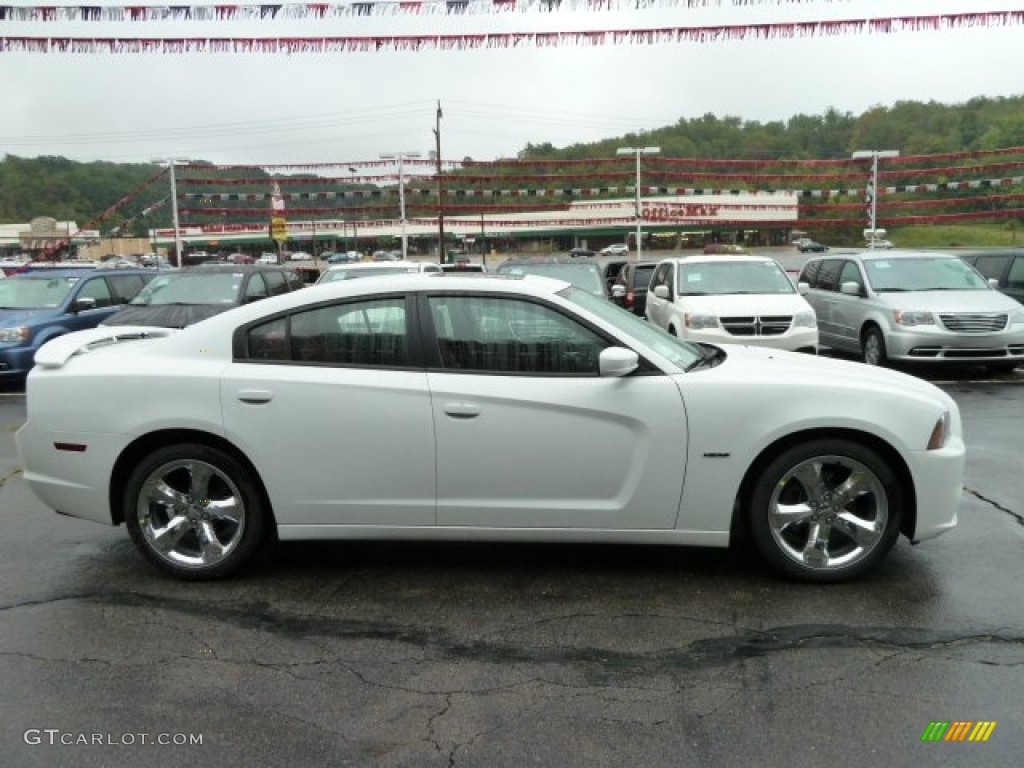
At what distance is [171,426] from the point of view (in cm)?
411

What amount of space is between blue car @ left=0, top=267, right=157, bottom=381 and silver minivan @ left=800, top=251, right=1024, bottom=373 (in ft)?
35.8

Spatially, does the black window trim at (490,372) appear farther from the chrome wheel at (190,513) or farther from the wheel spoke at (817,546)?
the chrome wheel at (190,513)

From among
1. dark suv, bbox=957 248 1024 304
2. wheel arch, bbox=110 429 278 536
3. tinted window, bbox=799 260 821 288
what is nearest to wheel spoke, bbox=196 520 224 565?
wheel arch, bbox=110 429 278 536

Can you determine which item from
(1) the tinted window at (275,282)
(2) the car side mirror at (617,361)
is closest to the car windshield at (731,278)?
(1) the tinted window at (275,282)

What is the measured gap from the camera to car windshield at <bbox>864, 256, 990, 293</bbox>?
11445 mm

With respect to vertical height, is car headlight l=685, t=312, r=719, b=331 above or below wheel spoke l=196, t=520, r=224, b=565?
above

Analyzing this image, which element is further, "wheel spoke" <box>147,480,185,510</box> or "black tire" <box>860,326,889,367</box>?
"black tire" <box>860,326,889,367</box>

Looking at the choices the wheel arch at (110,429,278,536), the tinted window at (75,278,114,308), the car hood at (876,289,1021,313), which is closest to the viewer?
the wheel arch at (110,429,278,536)

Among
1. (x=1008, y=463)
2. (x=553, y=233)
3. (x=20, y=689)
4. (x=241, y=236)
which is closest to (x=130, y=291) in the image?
(x=20, y=689)

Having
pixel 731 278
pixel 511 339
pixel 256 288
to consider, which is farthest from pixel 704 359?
pixel 256 288

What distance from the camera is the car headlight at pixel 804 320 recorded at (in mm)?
10859

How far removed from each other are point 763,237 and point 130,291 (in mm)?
58550

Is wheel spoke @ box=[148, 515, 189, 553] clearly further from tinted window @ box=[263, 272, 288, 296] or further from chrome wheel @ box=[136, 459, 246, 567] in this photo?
tinted window @ box=[263, 272, 288, 296]

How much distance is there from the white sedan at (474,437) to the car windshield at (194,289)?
7386 millimetres
